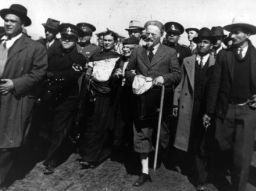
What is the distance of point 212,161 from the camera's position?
6023mm

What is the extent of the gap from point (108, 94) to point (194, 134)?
5.34 feet

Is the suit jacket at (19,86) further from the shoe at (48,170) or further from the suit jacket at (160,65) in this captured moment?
the suit jacket at (160,65)

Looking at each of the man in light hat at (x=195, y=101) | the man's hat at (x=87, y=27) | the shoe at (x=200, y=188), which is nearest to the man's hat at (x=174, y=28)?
the man in light hat at (x=195, y=101)

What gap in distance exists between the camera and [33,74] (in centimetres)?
500

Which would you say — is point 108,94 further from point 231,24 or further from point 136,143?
point 231,24

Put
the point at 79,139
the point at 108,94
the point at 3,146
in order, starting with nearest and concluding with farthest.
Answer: the point at 3,146 < the point at 108,94 < the point at 79,139

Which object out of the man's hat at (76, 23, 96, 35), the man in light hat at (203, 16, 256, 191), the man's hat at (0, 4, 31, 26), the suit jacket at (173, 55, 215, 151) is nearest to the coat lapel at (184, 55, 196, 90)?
the suit jacket at (173, 55, 215, 151)

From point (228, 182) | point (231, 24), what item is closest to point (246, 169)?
point (228, 182)

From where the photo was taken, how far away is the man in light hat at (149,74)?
525 centimetres

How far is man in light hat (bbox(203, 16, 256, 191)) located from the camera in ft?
15.9

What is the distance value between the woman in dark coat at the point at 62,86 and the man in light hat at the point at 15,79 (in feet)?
2.50

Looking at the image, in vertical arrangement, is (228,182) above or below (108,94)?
below

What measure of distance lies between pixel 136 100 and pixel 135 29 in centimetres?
336

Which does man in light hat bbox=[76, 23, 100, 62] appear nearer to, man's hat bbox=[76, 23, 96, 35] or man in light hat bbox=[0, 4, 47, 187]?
man's hat bbox=[76, 23, 96, 35]
